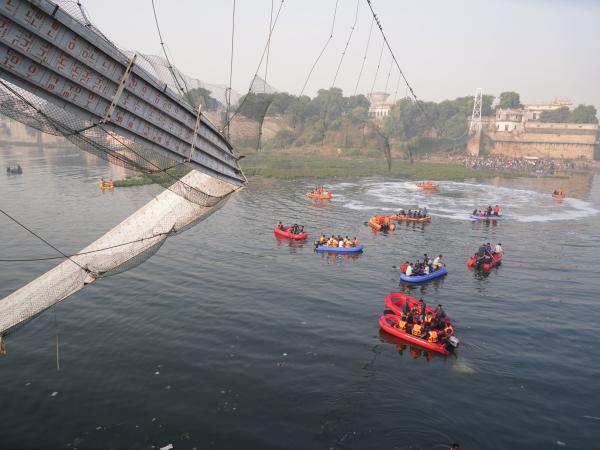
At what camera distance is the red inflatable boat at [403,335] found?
74.3 ft

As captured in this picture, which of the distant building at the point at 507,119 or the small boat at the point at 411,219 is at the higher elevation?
the distant building at the point at 507,119

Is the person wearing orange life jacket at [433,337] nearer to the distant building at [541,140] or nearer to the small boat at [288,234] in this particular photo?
the small boat at [288,234]

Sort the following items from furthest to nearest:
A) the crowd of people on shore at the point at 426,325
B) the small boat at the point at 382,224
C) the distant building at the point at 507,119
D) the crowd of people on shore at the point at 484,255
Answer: the distant building at the point at 507,119 < the small boat at the point at 382,224 < the crowd of people on shore at the point at 484,255 < the crowd of people on shore at the point at 426,325

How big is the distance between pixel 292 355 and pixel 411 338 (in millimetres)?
6795

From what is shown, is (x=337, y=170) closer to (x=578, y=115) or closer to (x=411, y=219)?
(x=411, y=219)

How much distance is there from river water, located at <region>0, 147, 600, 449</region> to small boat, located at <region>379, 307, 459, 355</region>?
525 millimetres

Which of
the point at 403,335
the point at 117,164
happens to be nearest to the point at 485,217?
the point at 403,335

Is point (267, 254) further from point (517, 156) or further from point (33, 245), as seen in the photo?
point (517, 156)

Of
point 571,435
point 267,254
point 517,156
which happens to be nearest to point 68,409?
point 571,435

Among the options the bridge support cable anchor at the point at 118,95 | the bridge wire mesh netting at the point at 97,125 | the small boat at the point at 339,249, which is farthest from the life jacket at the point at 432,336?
the bridge support cable anchor at the point at 118,95

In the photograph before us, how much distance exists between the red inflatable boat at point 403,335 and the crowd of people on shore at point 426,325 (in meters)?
0.17

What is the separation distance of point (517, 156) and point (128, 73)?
166 m

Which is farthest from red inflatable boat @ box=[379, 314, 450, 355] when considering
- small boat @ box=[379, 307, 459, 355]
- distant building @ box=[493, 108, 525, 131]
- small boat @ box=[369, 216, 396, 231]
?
distant building @ box=[493, 108, 525, 131]

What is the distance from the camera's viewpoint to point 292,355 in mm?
21844
